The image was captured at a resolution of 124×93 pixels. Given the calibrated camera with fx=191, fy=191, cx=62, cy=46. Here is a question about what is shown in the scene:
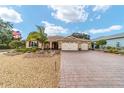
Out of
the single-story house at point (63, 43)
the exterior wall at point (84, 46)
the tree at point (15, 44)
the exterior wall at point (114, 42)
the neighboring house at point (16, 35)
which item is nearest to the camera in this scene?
the neighboring house at point (16, 35)

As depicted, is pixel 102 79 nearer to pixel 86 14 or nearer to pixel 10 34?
pixel 86 14

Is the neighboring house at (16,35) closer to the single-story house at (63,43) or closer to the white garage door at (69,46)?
the single-story house at (63,43)

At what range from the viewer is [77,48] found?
19.7 m

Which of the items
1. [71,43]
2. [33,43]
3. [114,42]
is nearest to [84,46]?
[71,43]

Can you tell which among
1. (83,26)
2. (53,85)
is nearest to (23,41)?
(83,26)

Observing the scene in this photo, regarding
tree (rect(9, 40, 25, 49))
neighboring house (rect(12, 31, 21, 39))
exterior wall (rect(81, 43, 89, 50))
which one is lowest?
exterior wall (rect(81, 43, 89, 50))

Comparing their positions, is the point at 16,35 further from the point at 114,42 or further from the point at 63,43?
the point at 114,42

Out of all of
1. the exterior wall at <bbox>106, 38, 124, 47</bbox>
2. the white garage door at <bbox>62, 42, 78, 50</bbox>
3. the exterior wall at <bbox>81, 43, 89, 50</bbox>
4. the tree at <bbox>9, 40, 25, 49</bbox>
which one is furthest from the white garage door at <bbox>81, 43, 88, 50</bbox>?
the tree at <bbox>9, 40, 25, 49</bbox>

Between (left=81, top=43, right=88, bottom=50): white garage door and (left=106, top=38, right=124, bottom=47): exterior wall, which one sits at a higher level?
(left=106, top=38, right=124, bottom=47): exterior wall

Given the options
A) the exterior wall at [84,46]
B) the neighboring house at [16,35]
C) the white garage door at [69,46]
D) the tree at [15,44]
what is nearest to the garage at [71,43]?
the white garage door at [69,46]

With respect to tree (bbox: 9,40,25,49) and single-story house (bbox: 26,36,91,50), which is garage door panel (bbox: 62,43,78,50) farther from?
tree (bbox: 9,40,25,49)

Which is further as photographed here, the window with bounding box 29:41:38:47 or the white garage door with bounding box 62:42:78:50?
the white garage door with bounding box 62:42:78:50

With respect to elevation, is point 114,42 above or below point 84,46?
above
